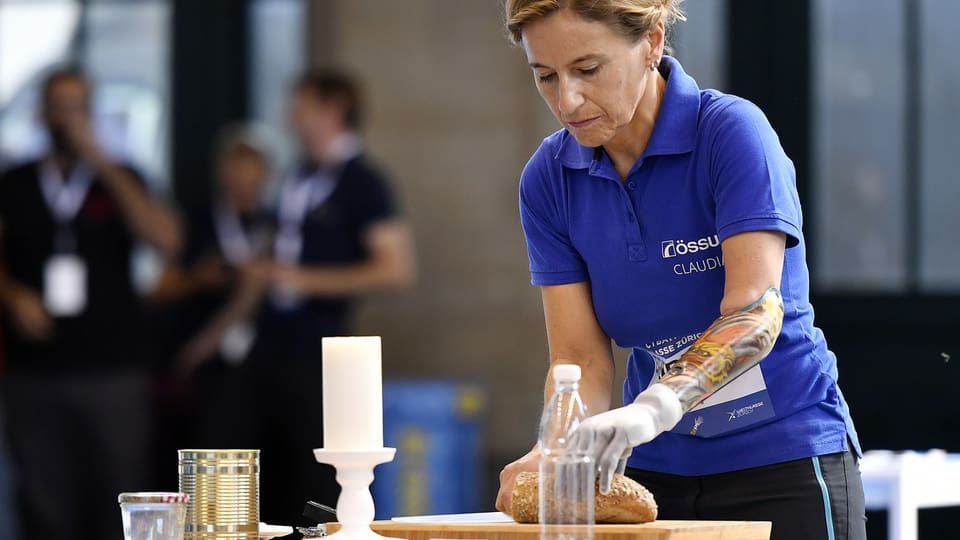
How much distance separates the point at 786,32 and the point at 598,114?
3667 millimetres

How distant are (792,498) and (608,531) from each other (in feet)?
1.38

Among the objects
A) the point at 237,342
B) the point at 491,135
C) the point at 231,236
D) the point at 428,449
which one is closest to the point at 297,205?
the point at 231,236

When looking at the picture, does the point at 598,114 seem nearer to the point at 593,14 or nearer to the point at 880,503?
the point at 593,14

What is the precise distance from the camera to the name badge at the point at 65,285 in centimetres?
521

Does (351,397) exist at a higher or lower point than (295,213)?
Result: lower

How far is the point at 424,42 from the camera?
6301mm

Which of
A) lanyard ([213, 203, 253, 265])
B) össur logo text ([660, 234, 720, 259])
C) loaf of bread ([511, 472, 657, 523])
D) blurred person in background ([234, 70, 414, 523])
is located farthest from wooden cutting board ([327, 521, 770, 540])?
lanyard ([213, 203, 253, 265])

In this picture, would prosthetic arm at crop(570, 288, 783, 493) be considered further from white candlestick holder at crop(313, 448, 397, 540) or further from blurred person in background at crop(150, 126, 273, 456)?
blurred person in background at crop(150, 126, 273, 456)

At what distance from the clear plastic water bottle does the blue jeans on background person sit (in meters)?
3.92

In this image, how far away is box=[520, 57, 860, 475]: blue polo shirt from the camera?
2.08 meters

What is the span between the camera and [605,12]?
2006 mm

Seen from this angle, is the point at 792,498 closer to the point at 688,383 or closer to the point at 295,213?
the point at 688,383

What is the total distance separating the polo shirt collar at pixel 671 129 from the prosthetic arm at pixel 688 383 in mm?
257

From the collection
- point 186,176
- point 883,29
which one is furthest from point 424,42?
point 883,29
